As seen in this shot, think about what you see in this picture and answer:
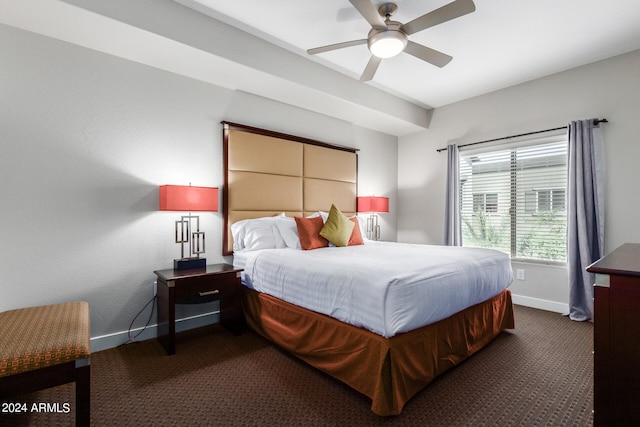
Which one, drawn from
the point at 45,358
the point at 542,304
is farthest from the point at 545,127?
the point at 45,358

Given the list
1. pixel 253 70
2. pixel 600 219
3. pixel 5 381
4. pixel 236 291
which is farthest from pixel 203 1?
pixel 600 219

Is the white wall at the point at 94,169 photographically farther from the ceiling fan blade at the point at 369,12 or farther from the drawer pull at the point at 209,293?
the ceiling fan blade at the point at 369,12

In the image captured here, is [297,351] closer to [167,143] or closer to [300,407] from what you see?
[300,407]

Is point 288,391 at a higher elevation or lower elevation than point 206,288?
lower

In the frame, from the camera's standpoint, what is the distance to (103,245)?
266cm

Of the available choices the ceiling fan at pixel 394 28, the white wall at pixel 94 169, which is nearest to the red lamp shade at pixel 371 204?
the ceiling fan at pixel 394 28

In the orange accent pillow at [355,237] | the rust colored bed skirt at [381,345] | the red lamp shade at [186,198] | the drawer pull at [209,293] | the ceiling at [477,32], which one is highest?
the ceiling at [477,32]

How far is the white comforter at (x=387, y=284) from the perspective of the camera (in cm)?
178

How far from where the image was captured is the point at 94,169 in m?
2.62

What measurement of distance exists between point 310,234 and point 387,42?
193cm

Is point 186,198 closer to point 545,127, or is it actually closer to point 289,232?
point 289,232

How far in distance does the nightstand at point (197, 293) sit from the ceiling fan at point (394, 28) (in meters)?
2.18

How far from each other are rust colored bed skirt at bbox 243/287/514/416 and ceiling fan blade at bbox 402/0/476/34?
83.8 inches

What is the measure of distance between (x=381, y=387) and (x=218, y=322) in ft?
7.07
